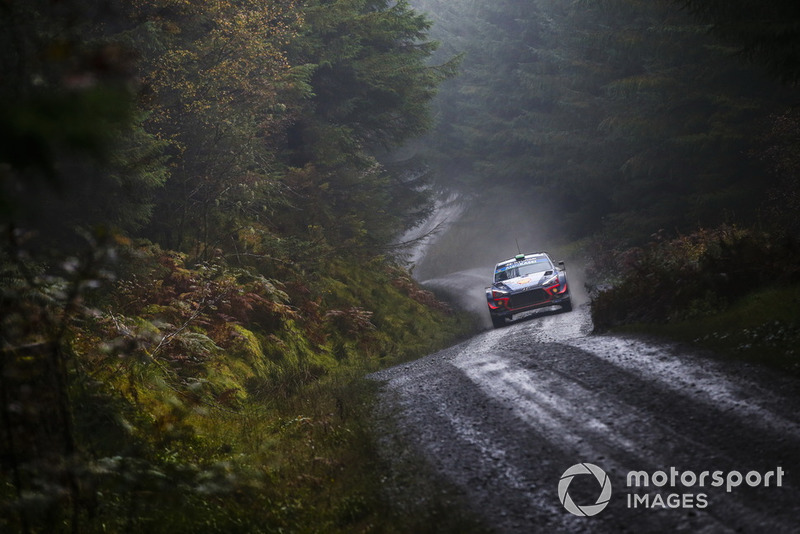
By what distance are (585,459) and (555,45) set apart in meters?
34.9

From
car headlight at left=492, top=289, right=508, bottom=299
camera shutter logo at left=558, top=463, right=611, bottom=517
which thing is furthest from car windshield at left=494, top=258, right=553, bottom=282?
camera shutter logo at left=558, top=463, right=611, bottom=517

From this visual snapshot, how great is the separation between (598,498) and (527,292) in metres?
13.1

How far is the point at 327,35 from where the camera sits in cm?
2336

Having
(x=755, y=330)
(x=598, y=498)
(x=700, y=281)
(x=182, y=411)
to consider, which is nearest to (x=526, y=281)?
(x=700, y=281)

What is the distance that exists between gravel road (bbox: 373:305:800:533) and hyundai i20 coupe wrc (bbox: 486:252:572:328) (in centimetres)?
696

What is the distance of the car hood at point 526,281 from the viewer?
18750mm

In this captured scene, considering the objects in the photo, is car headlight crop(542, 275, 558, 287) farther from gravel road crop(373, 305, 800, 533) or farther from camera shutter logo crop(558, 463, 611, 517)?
camera shutter logo crop(558, 463, 611, 517)

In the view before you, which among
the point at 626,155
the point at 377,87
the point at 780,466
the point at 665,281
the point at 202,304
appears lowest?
the point at 780,466

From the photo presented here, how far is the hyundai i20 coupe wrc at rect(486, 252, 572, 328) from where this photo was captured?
61.3 feet

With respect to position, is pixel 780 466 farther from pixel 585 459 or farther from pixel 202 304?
pixel 202 304

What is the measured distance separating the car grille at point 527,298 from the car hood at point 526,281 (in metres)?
0.19

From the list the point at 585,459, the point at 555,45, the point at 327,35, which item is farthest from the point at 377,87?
the point at 585,459

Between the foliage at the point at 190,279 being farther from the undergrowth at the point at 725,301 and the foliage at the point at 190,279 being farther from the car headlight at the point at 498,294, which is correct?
the undergrowth at the point at 725,301

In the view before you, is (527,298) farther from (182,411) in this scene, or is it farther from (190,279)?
(182,411)
